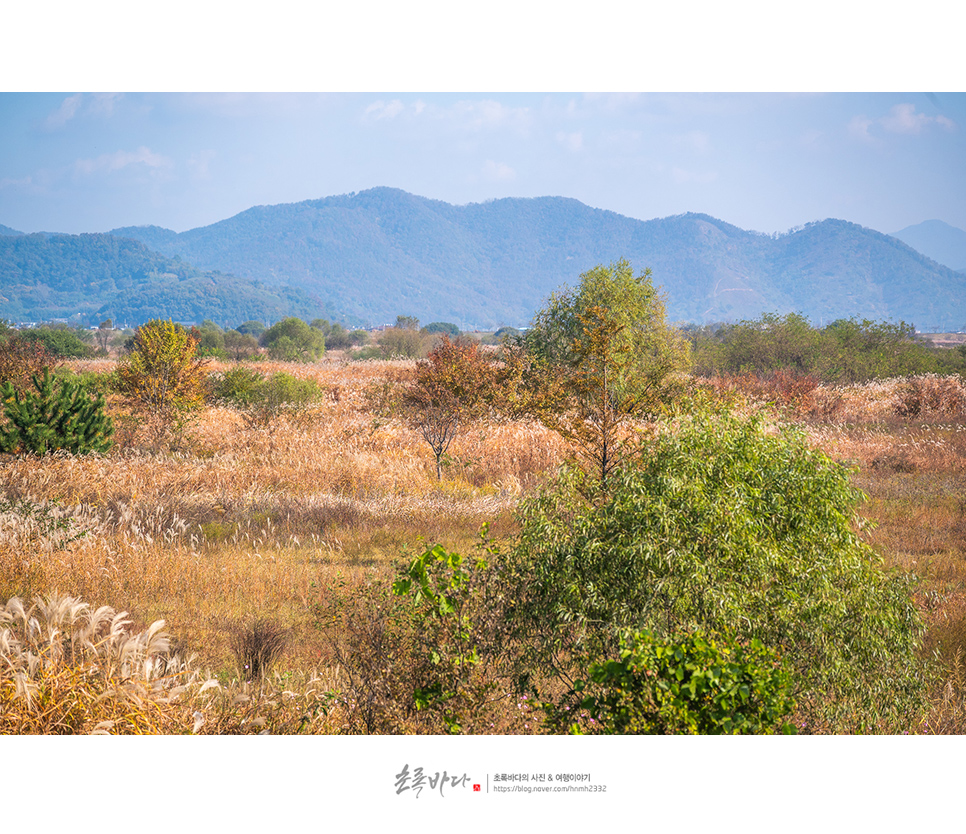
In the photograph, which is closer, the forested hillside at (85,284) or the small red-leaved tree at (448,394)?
the small red-leaved tree at (448,394)

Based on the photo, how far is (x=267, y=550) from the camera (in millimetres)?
8117

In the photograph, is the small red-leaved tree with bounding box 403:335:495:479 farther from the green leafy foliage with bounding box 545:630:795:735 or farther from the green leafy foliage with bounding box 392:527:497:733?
the green leafy foliage with bounding box 545:630:795:735

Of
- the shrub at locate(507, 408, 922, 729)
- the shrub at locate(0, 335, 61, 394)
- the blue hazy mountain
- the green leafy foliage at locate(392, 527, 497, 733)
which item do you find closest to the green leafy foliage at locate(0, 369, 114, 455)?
the shrub at locate(0, 335, 61, 394)

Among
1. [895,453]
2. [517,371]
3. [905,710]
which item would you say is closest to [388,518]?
[905,710]

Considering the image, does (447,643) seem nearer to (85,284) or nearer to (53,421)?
(53,421)

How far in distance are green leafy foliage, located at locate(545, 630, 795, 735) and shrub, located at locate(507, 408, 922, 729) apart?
0.47 m

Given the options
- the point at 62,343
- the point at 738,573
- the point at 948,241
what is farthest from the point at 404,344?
the point at 738,573

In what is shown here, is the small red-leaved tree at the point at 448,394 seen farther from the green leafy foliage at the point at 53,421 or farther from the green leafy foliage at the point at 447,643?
the green leafy foliage at the point at 447,643

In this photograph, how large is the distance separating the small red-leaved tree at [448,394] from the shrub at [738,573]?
831cm

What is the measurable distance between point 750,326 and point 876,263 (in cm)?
14743

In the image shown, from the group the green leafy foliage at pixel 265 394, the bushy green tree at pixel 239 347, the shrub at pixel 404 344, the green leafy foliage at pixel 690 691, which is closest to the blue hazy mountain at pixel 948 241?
the green leafy foliage at pixel 690 691

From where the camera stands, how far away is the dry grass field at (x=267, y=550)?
3742mm

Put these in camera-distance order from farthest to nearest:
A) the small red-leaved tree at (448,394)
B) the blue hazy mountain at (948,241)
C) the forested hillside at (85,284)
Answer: the forested hillside at (85,284)
the small red-leaved tree at (448,394)
the blue hazy mountain at (948,241)

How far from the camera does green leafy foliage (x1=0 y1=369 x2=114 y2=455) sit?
10891 mm
